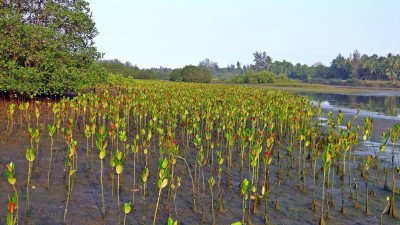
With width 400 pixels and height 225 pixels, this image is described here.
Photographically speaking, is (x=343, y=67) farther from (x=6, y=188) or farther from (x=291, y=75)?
(x=6, y=188)

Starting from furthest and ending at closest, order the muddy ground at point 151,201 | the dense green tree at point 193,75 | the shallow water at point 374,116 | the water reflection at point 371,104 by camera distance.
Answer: the dense green tree at point 193,75 < the water reflection at point 371,104 < the shallow water at point 374,116 < the muddy ground at point 151,201

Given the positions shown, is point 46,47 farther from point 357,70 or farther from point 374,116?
point 357,70

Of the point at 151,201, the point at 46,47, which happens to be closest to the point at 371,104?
the point at 46,47

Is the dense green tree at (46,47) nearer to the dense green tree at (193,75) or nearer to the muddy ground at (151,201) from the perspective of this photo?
the muddy ground at (151,201)

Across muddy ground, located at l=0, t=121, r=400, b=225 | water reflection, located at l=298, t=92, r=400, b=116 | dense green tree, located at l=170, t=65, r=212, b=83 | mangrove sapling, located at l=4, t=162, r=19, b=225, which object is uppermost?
dense green tree, located at l=170, t=65, r=212, b=83

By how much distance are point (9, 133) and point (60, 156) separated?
318cm

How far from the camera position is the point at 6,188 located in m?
5.80

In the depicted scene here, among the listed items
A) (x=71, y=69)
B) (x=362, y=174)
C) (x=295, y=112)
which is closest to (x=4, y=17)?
(x=71, y=69)

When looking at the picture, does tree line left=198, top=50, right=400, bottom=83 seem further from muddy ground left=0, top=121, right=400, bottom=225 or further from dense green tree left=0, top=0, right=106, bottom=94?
muddy ground left=0, top=121, right=400, bottom=225

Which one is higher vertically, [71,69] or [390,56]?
[390,56]

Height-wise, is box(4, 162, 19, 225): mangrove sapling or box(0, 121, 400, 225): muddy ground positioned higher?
box(4, 162, 19, 225): mangrove sapling

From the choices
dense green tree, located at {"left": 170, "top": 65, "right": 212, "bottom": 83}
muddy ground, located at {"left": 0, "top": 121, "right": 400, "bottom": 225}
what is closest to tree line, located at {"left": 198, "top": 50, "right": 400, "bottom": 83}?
dense green tree, located at {"left": 170, "top": 65, "right": 212, "bottom": 83}

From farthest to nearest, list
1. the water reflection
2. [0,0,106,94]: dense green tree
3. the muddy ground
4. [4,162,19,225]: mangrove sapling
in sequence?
the water reflection → [0,0,106,94]: dense green tree → the muddy ground → [4,162,19,225]: mangrove sapling

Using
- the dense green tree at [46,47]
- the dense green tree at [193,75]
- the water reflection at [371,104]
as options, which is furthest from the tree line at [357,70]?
the dense green tree at [46,47]
